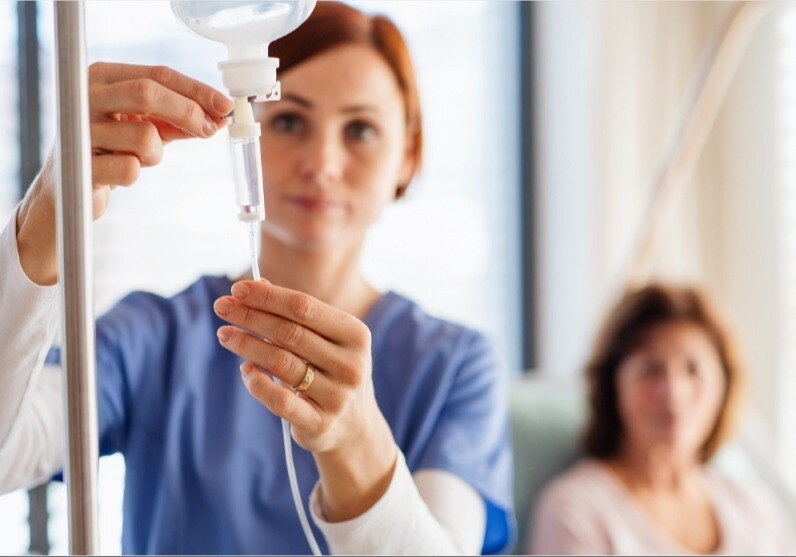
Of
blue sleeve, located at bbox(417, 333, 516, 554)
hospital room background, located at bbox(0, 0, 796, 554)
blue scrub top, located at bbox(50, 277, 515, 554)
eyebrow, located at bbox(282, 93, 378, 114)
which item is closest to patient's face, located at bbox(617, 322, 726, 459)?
hospital room background, located at bbox(0, 0, 796, 554)

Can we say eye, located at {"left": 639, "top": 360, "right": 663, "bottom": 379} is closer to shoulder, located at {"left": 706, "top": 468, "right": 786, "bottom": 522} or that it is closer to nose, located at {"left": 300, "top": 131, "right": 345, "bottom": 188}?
shoulder, located at {"left": 706, "top": 468, "right": 786, "bottom": 522}

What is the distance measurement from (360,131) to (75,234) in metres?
0.16

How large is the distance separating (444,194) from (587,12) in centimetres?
46

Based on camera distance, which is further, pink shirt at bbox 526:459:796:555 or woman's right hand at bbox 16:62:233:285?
pink shirt at bbox 526:459:796:555

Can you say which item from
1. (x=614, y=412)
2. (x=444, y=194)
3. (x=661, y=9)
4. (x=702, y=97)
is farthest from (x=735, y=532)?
(x=661, y=9)

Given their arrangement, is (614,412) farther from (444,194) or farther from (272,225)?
(272,225)

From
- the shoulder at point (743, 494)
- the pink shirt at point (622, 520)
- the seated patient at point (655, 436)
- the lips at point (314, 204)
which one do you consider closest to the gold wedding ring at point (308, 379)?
the lips at point (314, 204)

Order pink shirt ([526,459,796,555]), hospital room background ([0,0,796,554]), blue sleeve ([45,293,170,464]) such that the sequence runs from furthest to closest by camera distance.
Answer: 1. hospital room background ([0,0,796,554])
2. pink shirt ([526,459,796,555])
3. blue sleeve ([45,293,170,464])

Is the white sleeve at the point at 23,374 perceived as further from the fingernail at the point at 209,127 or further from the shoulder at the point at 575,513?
the shoulder at the point at 575,513

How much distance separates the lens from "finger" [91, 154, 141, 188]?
0.45 meters

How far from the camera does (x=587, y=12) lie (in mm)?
1858

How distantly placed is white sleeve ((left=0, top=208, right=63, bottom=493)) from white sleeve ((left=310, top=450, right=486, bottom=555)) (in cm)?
15

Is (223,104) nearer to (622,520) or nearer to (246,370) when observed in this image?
(246,370)

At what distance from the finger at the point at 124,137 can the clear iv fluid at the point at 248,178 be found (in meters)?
0.04
